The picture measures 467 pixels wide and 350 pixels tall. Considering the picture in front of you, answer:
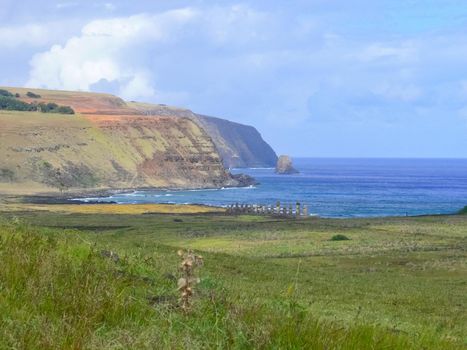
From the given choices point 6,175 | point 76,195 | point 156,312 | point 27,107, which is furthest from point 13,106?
point 156,312

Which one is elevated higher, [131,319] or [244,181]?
[131,319]

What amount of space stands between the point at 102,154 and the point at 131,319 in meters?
159

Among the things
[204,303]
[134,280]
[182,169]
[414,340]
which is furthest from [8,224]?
[182,169]

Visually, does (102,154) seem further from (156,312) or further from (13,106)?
(156,312)

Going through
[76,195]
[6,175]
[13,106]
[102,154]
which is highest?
[13,106]

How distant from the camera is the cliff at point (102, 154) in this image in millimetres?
145375

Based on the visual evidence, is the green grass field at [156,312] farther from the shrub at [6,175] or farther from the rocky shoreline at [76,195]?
the shrub at [6,175]

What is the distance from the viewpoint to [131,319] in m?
6.84

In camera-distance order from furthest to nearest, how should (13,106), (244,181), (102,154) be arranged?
(244,181) → (13,106) → (102,154)

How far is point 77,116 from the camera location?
178875mm

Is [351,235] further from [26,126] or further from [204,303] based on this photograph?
[26,126]

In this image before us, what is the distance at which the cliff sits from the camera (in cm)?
14538

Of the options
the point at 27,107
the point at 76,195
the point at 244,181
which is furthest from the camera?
the point at 244,181

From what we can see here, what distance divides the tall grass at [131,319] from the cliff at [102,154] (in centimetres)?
12856
